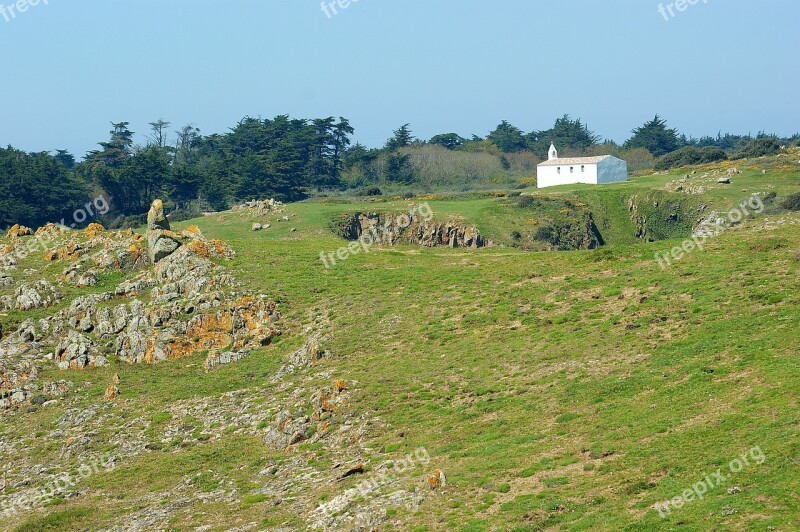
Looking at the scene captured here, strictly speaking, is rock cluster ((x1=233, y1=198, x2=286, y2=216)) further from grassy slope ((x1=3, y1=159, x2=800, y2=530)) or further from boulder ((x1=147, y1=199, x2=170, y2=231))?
grassy slope ((x1=3, y1=159, x2=800, y2=530))

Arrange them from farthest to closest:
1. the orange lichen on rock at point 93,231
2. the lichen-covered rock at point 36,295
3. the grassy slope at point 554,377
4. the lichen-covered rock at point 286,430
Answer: the orange lichen on rock at point 93,231 → the lichen-covered rock at point 36,295 → the lichen-covered rock at point 286,430 → the grassy slope at point 554,377

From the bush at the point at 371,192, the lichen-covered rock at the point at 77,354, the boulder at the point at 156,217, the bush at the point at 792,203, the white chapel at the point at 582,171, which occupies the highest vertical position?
the white chapel at the point at 582,171

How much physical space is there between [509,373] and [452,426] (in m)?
5.82

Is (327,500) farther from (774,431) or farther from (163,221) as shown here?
(163,221)

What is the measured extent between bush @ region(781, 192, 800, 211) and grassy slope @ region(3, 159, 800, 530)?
900 inches

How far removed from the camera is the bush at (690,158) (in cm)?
14550

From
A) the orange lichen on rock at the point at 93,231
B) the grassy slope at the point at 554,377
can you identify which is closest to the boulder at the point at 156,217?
the orange lichen on rock at the point at 93,231

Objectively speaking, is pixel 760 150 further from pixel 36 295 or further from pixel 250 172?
pixel 36 295

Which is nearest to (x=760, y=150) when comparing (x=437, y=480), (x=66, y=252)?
Result: (x=66, y=252)

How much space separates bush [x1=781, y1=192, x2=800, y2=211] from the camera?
86.1 meters

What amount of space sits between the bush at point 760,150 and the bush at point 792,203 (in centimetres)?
5158

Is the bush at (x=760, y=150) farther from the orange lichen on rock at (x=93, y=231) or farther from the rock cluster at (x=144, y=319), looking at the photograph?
the orange lichen on rock at (x=93, y=231)

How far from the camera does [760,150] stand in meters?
139

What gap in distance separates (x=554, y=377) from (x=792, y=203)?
174ft
